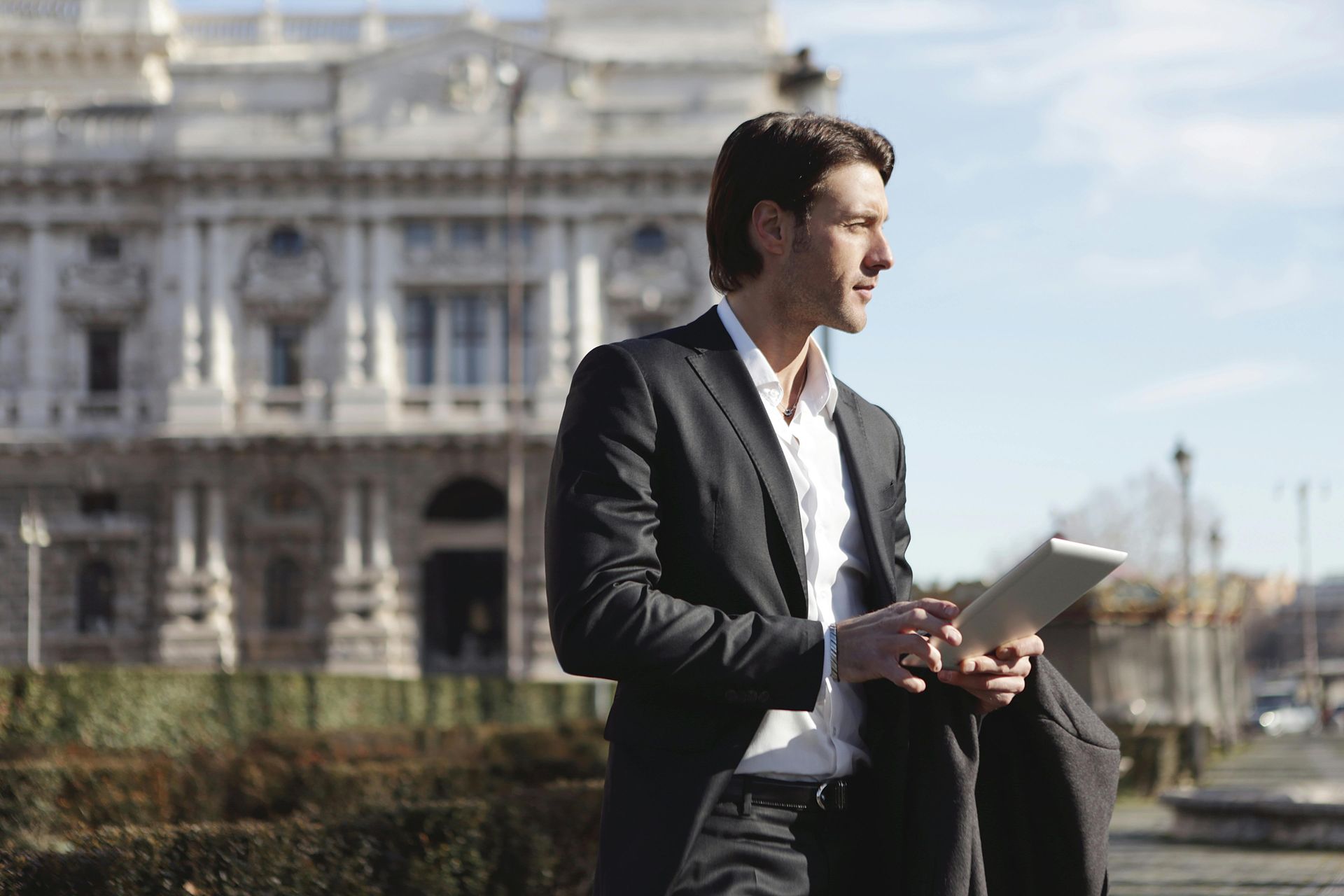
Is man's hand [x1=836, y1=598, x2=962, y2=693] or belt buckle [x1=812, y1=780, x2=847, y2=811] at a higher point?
man's hand [x1=836, y1=598, x2=962, y2=693]

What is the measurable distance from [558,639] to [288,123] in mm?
44234

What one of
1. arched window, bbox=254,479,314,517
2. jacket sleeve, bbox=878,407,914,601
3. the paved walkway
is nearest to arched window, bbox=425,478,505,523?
arched window, bbox=254,479,314,517

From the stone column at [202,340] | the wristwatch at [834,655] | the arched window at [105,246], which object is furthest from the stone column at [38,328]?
the wristwatch at [834,655]

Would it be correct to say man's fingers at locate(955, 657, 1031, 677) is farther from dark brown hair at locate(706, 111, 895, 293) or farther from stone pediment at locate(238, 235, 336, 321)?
stone pediment at locate(238, 235, 336, 321)

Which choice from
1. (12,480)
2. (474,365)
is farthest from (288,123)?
(12,480)

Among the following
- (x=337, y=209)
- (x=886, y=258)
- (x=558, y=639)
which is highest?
(x=337, y=209)

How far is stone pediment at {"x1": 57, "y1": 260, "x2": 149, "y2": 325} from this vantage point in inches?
1812

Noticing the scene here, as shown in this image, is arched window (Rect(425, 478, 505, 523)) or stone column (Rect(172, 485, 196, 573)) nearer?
stone column (Rect(172, 485, 196, 573))

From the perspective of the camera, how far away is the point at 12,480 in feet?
149

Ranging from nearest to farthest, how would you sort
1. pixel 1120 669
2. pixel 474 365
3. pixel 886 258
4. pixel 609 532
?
1. pixel 609 532
2. pixel 886 258
3. pixel 1120 669
4. pixel 474 365

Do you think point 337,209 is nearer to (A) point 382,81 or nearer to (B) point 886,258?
(A) point 382,81

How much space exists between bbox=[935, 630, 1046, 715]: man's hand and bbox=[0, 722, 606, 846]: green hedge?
565 centimetres

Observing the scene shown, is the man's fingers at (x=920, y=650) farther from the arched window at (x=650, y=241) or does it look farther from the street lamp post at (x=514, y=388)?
the arched window at (x=650, y=241)

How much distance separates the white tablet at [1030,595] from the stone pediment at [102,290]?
45.4 meters
